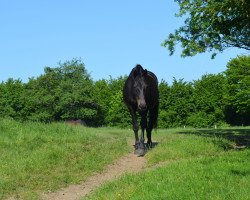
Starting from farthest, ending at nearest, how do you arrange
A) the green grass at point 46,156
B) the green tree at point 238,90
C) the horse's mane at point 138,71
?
1. the green tree at point 238,90
2. the horse's mane at point 138,71
3. the green grass at point 46,156

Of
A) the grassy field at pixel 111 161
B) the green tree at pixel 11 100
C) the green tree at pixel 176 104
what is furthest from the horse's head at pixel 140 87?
the green tree at pixel 11 100

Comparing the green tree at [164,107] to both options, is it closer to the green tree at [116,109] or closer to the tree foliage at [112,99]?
the tree foliage at [112,99]

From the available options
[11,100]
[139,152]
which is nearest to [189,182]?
[139,152]

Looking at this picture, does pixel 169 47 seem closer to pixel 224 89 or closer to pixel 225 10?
pixel 225 10

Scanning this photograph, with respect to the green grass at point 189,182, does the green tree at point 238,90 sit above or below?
above

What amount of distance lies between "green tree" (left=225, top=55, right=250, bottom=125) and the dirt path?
19762mm

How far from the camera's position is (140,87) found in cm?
1369

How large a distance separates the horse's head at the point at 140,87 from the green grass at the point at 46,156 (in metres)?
1.80

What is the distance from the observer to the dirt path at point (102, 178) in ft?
33.4

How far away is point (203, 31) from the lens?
17906 mm

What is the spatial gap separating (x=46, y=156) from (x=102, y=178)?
6.63 feet

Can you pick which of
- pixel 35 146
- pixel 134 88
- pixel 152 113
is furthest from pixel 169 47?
pixel 35 146

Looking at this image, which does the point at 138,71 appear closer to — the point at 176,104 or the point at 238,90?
the point at 176,104

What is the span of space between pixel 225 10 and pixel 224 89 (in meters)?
19.4
